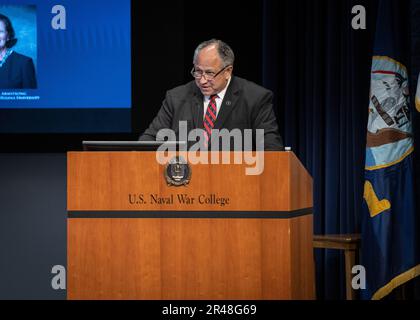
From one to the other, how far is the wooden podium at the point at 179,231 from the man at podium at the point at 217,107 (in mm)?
1043

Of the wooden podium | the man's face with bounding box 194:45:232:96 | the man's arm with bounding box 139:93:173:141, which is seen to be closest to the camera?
the wooden podium

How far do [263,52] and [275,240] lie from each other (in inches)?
122

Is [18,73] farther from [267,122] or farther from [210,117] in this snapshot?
[267,122]

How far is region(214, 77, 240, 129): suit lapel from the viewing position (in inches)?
148

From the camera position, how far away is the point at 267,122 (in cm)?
382

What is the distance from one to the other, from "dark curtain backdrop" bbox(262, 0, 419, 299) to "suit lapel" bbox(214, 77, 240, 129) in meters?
1.58

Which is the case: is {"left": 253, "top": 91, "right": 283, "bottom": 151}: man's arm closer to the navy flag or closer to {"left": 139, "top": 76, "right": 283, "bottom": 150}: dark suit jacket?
{"left": 139, "top": 76, "right": 283, "bottom": 150}: dark suit jacket

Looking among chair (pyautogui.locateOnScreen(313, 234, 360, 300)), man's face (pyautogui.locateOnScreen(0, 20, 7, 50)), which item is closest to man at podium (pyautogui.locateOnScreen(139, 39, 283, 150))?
chair (pyautogui.locateOnScreen(313, 234, 360, 300))

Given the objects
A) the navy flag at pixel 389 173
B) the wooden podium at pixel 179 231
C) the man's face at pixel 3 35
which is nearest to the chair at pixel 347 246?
the navy flag at pixel 389 173

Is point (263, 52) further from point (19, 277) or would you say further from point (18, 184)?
point (19, 277)

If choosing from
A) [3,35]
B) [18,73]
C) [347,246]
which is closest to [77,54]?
[18,73]
